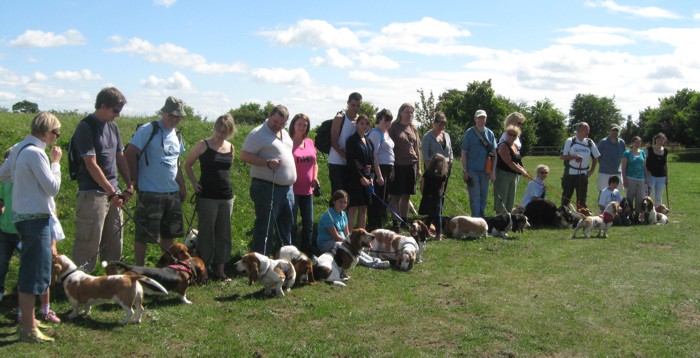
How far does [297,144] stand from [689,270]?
5.31m

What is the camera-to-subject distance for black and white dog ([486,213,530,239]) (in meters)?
10.8

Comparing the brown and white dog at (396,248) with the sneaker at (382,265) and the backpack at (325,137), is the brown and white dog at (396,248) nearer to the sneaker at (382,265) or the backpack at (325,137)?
the sneaker at (382,265)

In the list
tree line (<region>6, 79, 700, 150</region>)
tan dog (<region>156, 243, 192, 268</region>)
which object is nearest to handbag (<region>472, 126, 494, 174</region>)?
tan dog (<region>156, 243, 192, 268</region>)

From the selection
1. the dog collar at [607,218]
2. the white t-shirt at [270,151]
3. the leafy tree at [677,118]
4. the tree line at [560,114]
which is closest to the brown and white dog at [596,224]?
the dog collar at [607,218]

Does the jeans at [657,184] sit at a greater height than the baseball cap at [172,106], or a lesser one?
lesser

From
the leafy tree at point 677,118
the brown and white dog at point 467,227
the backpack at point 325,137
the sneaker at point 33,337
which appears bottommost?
the sneaker at point 33,337

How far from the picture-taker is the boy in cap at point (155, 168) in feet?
20.9

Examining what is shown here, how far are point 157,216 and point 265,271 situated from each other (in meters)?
1.23

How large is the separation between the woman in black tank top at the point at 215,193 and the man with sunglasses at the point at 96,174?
901 mm

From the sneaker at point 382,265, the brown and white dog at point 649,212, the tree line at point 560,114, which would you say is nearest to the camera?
the sneaker at point 382,265

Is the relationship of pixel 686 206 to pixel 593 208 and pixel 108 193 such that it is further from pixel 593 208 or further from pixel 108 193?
pixel 108 193

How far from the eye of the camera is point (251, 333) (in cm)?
534

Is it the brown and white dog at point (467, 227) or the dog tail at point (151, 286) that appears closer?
the dog tail at point (151, 286)

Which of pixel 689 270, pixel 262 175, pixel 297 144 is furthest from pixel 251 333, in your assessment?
pixel 689 270
